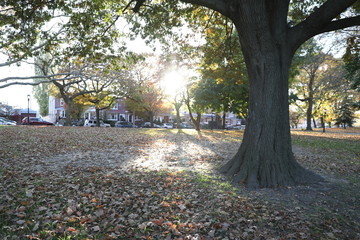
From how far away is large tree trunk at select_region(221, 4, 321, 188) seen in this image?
18.6 feet

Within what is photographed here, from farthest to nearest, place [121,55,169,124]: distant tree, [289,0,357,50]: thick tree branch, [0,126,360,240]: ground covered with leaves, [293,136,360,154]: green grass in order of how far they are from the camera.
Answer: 1. [121,55,169,124]: distant tree
2. [293,136,360,154]: green grass
3. [289,0,357,50]: thick tree branch
4. [0,126,360,240]: ground covered with leaves

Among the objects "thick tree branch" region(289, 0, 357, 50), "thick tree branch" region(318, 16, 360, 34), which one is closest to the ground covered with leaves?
"thick tree branch" region(289, 0, 357, 50)

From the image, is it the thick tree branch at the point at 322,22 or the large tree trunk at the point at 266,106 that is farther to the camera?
the large tree trunk at the point at 266,106

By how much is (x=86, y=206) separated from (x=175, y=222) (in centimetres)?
181

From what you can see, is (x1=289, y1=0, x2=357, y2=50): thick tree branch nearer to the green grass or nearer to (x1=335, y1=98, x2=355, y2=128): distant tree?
the green grass

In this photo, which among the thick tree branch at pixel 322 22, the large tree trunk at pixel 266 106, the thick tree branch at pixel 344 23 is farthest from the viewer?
the large tree trunk at pixel 266 106

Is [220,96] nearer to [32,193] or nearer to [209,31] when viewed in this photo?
[209,31]

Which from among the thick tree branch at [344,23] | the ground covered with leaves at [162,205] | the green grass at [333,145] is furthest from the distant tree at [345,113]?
the thick tree branch at [344,23]

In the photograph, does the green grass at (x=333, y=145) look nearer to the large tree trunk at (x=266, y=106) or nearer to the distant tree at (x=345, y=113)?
the large tree trunk at (x=266, y=106)

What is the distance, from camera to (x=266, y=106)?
5.82 metres

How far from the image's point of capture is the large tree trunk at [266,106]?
566 cm

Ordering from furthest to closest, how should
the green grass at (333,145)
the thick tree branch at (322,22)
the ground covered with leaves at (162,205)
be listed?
the green grass at (333,145), the thick tree branch at (322,22), the ground covered with leaves at (162,205)

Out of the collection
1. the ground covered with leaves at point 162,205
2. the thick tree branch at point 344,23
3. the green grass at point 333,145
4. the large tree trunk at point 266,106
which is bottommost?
the ground covered with leaves at point 162,205

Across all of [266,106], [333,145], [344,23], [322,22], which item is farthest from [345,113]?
[266,106]
